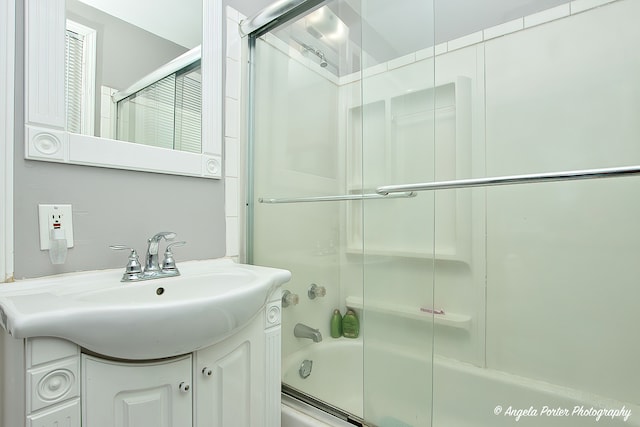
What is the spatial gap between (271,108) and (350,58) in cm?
60

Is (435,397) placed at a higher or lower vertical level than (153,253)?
lower

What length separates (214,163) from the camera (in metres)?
1.22

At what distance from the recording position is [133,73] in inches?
39.9

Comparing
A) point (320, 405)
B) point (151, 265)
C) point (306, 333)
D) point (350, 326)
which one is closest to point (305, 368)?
point (306, 333)

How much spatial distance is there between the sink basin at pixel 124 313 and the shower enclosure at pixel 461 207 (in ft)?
1.48

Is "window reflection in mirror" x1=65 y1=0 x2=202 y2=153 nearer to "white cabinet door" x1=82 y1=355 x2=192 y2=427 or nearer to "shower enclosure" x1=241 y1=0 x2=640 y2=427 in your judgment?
"shower enclosure" x1=241 y1=0 x2=640 y2=427

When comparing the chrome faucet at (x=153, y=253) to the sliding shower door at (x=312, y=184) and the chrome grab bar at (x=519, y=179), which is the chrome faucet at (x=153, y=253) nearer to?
the sliding shower door at (x=312, y=184)

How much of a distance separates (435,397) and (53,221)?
1.51 meters

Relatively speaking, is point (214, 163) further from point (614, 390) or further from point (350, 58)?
point (614, 390)

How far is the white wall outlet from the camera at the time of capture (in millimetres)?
821

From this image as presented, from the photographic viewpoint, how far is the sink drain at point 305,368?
4.36 feet

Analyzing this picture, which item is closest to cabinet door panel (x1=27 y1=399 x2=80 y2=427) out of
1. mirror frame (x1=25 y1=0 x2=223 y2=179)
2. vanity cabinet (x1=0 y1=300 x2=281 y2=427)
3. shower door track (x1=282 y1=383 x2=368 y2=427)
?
vanity cabinet (x1=0 y1=300 x2=281 y2=427)

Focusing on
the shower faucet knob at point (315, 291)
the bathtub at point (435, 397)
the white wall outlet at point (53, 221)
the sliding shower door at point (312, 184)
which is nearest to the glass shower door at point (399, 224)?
the bathtub at point (435, 397)

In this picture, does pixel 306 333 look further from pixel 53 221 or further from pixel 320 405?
pixel 53 221
